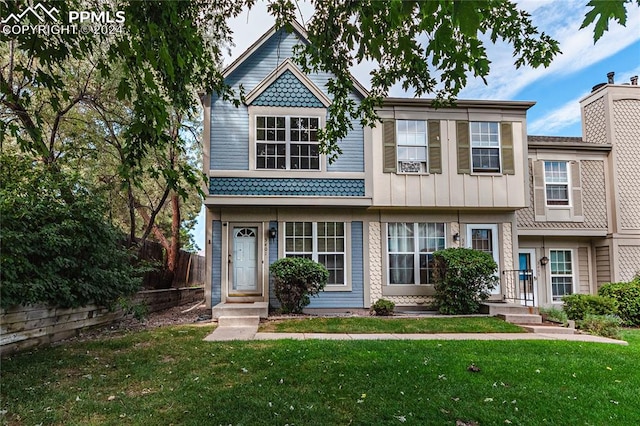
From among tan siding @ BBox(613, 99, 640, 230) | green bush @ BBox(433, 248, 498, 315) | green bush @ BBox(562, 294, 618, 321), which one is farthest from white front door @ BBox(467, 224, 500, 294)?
tan siding @ BBox(613, 99, 640, 230)

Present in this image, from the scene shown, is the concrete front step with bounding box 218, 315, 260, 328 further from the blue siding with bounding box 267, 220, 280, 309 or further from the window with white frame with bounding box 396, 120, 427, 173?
the window with white frame with bounding box 396, 120, 427, 173

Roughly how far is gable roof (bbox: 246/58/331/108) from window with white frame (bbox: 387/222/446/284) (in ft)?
13.2

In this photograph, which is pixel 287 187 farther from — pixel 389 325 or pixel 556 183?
pixel 556 183

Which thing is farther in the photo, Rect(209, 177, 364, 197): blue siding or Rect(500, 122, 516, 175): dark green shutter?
Rect(500, 122, 516, 175): dark green shutter

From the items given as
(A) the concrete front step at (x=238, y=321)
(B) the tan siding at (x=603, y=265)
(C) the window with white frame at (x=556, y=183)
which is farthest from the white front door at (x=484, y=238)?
(A) the concrete front step at (x=238, y=321)

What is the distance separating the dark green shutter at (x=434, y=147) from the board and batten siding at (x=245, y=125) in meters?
1.93

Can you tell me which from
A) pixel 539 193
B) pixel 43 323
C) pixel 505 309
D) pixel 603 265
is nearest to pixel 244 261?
pixel 43 323

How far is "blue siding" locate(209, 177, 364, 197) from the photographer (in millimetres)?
10250

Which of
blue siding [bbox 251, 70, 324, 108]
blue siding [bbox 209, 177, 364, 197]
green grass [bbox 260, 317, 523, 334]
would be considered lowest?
green grass [bbox 260, 317, 523, 334]

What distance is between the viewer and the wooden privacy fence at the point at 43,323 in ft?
18.1

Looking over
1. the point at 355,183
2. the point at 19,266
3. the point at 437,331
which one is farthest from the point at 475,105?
the point at 19,266

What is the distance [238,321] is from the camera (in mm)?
8562

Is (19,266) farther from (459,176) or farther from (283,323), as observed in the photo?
(459,176)

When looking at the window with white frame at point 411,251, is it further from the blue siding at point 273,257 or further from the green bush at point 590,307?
the green bush at point 590,307
